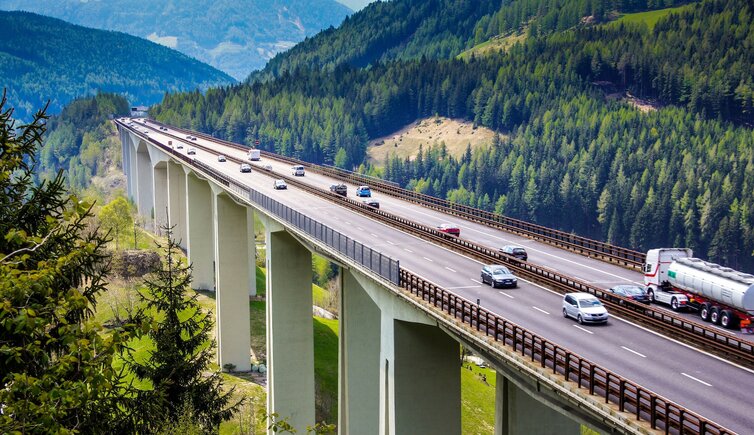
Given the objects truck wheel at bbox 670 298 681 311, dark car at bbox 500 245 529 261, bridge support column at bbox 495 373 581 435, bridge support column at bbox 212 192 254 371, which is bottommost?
bridge support column at bbox 212 192 254 371

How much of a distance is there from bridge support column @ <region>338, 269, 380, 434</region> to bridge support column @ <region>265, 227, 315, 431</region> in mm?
10258

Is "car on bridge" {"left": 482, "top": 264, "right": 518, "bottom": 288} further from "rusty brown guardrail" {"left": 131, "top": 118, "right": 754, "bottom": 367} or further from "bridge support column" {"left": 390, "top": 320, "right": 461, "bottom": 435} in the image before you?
"bridge support column" {"left": 390, "top": 320, "right": 461, "bottom": 435}

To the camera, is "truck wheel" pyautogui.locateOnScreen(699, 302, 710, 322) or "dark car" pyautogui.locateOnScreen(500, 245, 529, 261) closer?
"truck wheel" pyautogui.locateOnScreen(699, 302, 710, 322)

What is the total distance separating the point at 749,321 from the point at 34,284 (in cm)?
2701

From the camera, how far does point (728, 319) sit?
33.8m

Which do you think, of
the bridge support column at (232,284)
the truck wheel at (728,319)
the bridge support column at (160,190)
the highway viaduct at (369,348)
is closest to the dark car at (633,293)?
the truck wheel at (728,319)

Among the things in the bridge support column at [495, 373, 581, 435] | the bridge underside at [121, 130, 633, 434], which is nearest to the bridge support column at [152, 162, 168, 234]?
the bridge underside at [121, 130, 633, 434]

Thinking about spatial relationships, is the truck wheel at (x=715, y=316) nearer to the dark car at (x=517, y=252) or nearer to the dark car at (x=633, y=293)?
the dark car at (x=633, y=293)

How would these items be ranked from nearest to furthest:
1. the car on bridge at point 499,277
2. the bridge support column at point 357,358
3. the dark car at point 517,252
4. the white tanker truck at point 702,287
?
the white tanker truck at point 702,287 < the car on bridge at point 499,277 < the dark car at point 517,252 < the bridge support column at point 357,358

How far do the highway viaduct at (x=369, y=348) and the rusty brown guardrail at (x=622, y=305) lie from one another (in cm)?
510

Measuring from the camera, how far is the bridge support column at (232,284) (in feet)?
267

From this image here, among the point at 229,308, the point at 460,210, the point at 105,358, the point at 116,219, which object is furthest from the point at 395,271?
the point at 116,219

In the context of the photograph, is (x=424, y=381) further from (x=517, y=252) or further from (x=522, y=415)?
(x=517, y=252)

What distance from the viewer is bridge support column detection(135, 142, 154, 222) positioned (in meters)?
165
